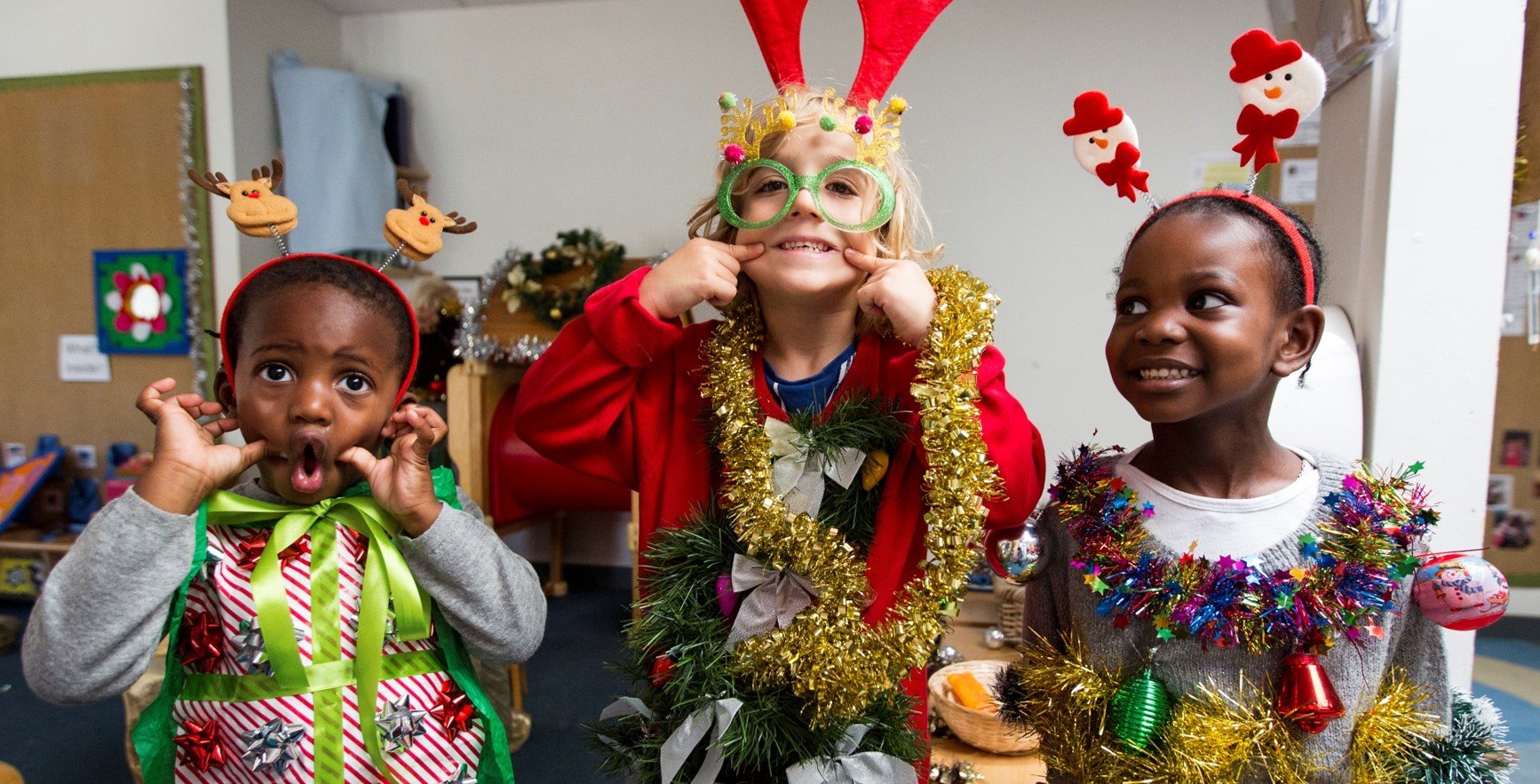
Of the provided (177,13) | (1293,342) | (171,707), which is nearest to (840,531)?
(1293,342)

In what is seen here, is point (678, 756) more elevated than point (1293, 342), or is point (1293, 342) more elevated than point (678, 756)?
point (1293, 342)

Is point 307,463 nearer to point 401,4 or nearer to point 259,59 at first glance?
point 259,59

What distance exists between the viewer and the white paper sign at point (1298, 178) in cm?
318

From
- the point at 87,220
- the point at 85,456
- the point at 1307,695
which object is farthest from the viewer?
the point at 85,456

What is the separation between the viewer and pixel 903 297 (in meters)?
1.02

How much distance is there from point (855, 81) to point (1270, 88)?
0.49 m

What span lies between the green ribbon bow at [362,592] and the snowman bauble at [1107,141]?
38.6 inches

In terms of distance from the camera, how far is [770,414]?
113 centimetres

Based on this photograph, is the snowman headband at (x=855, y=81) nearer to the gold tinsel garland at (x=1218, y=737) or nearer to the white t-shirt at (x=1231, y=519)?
the white t-shirt at (x=1231, y=519)

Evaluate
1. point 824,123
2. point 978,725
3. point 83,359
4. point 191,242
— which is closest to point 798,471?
point 824,123

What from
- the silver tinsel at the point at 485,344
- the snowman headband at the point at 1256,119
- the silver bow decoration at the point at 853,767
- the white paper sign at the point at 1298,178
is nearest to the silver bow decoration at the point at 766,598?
the silver bow decoration at the point at 853,767

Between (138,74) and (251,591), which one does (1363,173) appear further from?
(138,74)

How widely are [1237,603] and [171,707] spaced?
1.27 meters

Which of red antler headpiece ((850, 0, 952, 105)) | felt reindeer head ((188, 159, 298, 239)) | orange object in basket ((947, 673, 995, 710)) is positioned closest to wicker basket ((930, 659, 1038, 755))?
orange object in basket ((947, 673, 995, 710))
